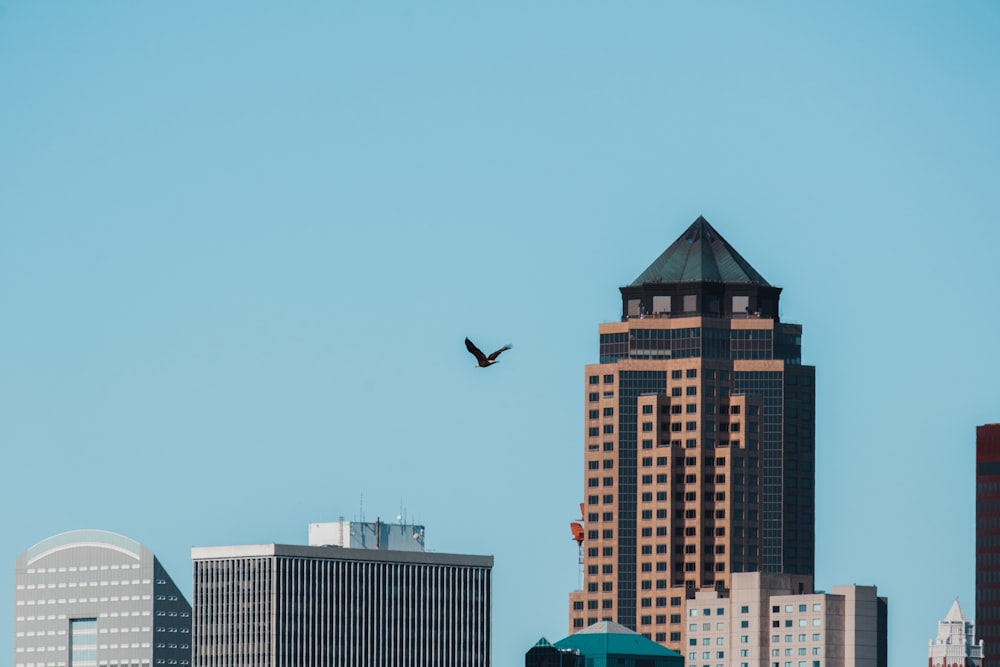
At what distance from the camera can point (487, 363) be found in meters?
179
